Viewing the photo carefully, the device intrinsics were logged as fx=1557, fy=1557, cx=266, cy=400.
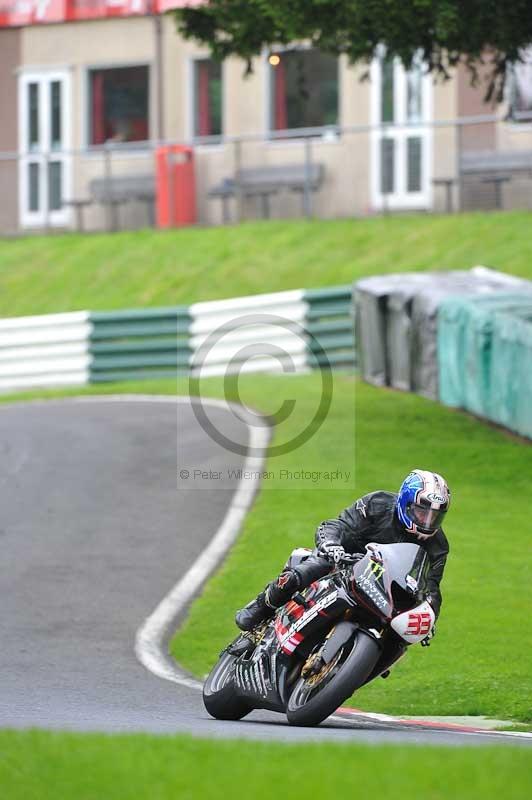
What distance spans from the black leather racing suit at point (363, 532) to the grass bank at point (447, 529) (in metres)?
1.44

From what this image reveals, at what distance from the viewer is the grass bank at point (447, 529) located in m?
10.3

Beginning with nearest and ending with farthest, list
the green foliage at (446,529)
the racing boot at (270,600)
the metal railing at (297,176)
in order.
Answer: the racing boot at (270,600)
the green foliage at (446,529)
the metal railing at (297,176)

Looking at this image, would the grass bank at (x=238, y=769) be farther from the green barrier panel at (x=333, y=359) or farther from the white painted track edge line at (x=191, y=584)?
the green barrier panel at (x=333, y=359)

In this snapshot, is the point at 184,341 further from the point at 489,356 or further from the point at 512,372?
the point at 512,372

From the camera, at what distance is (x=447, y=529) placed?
1496 centimetres

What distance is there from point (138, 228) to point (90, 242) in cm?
131

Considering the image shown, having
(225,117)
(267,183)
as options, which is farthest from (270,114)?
(267,183)

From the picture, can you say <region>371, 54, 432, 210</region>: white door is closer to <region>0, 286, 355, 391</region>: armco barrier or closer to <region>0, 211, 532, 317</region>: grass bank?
<region>0, 211, 532, 317</region>: grass bank

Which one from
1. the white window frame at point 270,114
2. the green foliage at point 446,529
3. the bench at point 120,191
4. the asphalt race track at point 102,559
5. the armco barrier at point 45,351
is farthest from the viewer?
the bench at point 120,191

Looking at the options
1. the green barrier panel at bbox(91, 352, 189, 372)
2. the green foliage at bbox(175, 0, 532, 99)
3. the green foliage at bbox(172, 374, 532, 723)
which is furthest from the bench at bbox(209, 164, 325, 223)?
the green foliage at bbox(175, 0, 532, 99)

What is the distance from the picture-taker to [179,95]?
35719 millimetres

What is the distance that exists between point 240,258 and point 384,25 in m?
14.1

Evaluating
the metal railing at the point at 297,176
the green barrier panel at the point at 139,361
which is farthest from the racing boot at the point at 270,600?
the metal railing at the point at 297,176

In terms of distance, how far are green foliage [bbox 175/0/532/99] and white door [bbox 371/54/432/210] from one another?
10.7 metres
